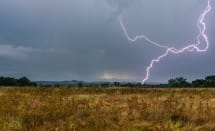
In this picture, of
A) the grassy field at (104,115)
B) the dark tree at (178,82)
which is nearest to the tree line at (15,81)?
the dark tree at (178,82)

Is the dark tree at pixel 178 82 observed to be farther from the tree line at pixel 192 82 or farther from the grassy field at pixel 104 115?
the grassy field at pixel 104 115

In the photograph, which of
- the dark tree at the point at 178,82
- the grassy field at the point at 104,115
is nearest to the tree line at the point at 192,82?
the dark tree at the point at 178,82

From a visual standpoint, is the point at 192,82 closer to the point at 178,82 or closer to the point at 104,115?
the point at 178,82

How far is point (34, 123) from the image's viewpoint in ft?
A: 67.0

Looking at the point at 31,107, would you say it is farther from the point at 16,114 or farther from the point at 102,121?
the point at 102,121

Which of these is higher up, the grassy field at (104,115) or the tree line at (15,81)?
the tree line at (15,81)

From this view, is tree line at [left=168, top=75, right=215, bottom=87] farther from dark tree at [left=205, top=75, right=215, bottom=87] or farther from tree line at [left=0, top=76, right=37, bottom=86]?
tree line at [left=0, top=76, right=37, bottom=86]

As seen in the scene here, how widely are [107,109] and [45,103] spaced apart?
136 inches

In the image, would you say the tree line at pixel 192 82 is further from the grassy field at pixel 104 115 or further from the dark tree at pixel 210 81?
the grassy field at pixel 104 115

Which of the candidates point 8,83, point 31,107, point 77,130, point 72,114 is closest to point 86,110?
point 72,114

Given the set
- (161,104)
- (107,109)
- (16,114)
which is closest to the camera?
(16,114)

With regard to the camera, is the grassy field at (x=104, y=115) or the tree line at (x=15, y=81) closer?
the grassy field at (x=104, y=115)

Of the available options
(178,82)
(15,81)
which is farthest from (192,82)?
(15,81)

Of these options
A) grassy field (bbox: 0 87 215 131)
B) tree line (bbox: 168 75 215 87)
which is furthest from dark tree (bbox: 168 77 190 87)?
grassy field (bbox: 0 87 215 131)
